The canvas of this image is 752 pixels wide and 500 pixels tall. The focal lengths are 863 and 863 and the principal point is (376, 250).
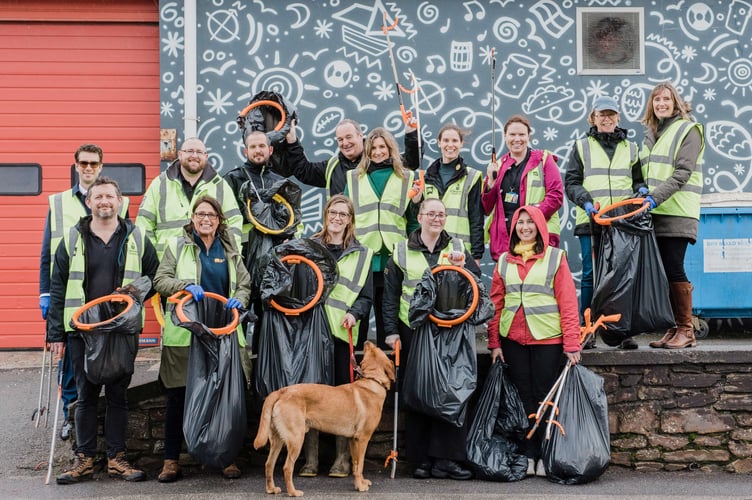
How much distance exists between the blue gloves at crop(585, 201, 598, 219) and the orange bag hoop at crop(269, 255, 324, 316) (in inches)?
74.2

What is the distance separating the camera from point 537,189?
6004mm

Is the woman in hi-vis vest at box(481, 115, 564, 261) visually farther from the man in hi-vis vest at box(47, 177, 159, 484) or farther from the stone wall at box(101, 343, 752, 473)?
the man in hi-vis vest at box(47, 177, 159, 484)

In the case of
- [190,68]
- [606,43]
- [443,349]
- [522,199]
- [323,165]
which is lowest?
[443,349]

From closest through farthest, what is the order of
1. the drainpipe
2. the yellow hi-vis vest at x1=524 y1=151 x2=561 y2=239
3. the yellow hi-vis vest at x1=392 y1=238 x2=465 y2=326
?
the yellow hi-vis vest at x1=392 y1=238 x2=465 y2=326
the yellow hi-vis vest at x1=524 y1=151 x2=561 y2=239
the drainpipe

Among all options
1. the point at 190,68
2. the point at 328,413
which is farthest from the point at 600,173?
the point at 190,68

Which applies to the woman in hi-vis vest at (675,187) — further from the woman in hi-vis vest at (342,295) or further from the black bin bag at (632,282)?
the woman in hi-vis vest at (342,295)

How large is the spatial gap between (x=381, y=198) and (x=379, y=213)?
10cm

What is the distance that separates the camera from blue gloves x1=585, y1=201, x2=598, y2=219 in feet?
19.1

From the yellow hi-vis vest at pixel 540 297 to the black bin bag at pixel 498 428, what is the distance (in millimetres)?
383

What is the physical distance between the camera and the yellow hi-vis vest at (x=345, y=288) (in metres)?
5.55

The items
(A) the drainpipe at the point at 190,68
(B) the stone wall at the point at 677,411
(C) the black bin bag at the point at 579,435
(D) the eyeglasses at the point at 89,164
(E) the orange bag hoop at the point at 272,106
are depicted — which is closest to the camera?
(C) the black bin bag at the point at 579,435

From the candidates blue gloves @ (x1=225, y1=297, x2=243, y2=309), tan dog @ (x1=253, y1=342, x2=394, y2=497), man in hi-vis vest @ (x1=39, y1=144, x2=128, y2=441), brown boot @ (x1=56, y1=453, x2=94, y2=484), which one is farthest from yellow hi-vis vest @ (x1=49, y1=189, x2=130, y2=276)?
tan dog @ (x1=253, y1=342, x2=394, y2=497)

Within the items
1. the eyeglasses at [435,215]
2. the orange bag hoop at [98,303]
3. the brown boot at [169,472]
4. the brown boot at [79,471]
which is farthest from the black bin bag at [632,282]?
the brown boot at [79,471]

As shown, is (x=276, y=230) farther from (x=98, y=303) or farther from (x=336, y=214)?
(x=98, y=303)
